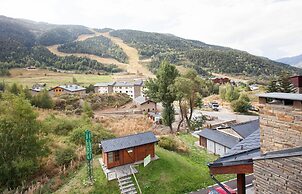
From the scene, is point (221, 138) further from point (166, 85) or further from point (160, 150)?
point (166, 85)

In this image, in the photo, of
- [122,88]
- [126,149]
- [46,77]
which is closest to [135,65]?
[46,77]

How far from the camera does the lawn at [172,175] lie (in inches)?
707

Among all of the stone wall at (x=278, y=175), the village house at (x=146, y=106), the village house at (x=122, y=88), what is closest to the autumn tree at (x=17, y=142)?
the stone wall at (x=278, y=175)

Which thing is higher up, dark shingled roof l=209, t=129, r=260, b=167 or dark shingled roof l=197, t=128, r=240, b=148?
dark shingled roof l=209, t=129, r=260, b=167

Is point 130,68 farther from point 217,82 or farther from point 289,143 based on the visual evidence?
point 289,143

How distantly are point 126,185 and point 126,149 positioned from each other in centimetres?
309

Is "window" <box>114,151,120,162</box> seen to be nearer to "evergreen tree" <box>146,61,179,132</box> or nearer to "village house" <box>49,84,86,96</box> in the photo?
"evergreen tree" <box>146,61,179,132</box>

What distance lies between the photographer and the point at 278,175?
4.96m

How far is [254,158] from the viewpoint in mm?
5449

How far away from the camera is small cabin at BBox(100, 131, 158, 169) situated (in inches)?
758

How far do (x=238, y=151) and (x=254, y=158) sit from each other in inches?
50.9

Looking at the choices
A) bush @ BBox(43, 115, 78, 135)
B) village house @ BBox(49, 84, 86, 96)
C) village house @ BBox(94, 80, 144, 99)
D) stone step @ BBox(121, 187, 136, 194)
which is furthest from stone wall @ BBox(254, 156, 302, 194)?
village house @ BBox(94, 80, 144, 99)

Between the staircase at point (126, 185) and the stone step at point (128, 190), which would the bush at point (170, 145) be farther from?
the stone step at point (128, 190)

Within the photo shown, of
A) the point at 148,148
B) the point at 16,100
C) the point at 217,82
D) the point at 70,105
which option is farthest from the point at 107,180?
the point at 217,82
